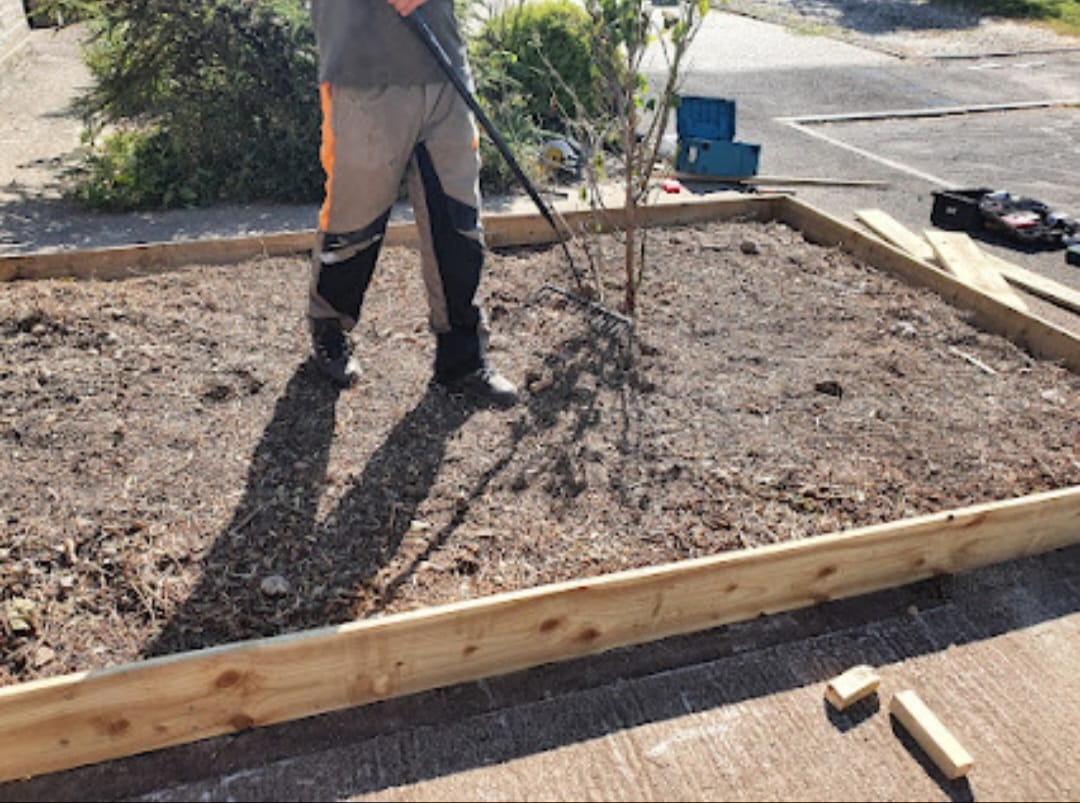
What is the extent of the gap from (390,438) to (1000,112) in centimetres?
944

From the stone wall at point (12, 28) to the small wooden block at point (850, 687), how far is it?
1062 centimetres

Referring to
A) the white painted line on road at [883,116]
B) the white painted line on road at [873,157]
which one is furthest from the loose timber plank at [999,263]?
the white painted line on road at [883,116]

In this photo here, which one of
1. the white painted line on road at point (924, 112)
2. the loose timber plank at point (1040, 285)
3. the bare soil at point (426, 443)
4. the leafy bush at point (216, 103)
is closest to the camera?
the bare soil at point (426, 443)

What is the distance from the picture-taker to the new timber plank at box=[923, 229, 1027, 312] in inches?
198

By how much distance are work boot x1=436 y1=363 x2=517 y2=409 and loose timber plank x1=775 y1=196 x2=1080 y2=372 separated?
2449 mm

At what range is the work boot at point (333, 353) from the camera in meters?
3.71

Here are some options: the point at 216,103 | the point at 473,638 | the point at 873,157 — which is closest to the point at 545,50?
the point at 216,103

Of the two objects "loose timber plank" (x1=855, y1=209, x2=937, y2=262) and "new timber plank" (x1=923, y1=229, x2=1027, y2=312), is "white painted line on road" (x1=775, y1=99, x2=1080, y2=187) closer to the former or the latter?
"loose timber plank" (x1=855, y1=209, x2=937, y2=262)

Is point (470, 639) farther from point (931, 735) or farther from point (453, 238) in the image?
point (453, 238)

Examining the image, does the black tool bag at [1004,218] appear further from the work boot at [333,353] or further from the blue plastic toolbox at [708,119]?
the work boot at [333,353]

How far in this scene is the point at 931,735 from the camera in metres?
2.44

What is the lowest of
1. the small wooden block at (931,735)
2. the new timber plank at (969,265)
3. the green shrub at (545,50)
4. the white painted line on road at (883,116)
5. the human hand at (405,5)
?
the small wooden block at (931,735)

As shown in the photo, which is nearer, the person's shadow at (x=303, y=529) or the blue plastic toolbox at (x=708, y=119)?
the person's shadow at (x=303, y=529)

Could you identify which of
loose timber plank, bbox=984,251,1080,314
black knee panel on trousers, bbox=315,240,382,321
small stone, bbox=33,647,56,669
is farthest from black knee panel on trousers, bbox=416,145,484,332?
loose timber plank, bbox=984,251,1080,314
